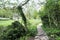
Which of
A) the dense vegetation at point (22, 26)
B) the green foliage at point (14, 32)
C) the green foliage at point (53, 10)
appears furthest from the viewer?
the green foliage at point (53, 10)

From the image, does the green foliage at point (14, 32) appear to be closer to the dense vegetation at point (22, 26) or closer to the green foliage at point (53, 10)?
the dense vegetation at point (22, 26)

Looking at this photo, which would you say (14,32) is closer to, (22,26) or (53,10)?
(22,26)

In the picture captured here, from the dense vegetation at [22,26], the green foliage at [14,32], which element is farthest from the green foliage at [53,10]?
the green foliage at [14,32]

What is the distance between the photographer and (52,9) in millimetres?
22062

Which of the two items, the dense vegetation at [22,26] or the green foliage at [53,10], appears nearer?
the dense vegetation at [22,26]

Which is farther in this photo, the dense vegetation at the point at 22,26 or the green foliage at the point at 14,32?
the dense vegetation at the point at 22,26

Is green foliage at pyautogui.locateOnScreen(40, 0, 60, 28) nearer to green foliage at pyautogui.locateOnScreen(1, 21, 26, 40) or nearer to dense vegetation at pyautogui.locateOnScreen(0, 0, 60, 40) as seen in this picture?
dense vegetation at pyautogui.locateOnScreen(0, 0, 60, 40)

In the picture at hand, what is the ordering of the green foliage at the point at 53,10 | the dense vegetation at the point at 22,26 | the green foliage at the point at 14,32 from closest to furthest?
the green foliage at the point at 14,32 → the dense vegetation at the point at 22,26 → the green foliage at the point at 53,10

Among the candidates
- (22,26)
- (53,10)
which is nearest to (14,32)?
(22,26)

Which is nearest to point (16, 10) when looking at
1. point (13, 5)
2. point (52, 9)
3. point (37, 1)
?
point (13, 5)

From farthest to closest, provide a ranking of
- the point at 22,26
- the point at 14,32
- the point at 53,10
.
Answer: the point at 53,10, the point at 22,26, the point at 14,32

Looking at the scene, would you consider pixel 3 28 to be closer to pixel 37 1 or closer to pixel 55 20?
pixel 37 1

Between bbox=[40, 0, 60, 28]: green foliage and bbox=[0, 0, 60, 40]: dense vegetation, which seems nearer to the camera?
bbox=[0, 0, 60, 40]: dense vegetation

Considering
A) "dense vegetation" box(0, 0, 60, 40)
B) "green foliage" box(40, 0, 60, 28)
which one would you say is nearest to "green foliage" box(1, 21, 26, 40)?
"dense vegetation" box(0, 0, 60, 40)
